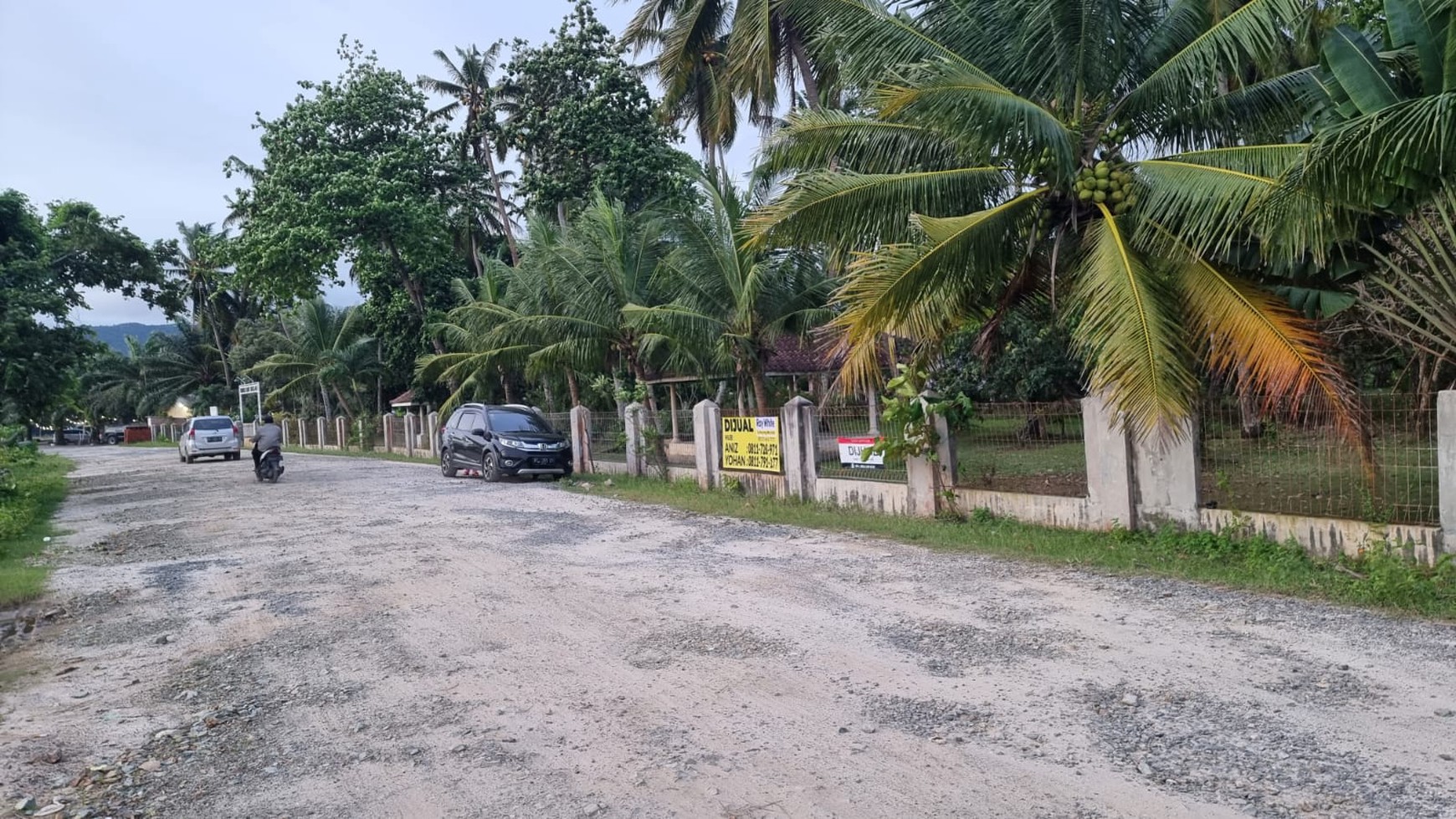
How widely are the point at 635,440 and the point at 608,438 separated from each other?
4.94 feet

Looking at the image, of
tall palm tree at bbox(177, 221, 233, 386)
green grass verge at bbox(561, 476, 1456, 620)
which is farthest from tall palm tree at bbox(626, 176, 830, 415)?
tall palm tree at bbox(177, 221, 233, 386)

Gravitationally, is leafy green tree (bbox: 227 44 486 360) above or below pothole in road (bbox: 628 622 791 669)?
above

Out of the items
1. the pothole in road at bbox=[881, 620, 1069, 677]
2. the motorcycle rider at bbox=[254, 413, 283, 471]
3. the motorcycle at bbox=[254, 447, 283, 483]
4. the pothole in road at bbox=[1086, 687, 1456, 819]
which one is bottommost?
the pothole in road at bbox=[1086, 687, 1456, 819]

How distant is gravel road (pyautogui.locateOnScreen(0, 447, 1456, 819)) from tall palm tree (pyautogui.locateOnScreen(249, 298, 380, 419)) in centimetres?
3076

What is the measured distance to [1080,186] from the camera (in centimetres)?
984

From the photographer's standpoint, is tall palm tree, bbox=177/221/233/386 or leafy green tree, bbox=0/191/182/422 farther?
tall palm tree, bbox=177/221/233/386

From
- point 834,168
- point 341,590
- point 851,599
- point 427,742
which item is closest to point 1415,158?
point 851,599

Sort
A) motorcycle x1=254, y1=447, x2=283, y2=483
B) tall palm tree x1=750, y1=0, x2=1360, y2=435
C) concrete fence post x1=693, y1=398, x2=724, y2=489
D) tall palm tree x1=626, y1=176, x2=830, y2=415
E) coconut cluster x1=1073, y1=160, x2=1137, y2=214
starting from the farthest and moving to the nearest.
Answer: motorcycle x1=254, y1=447, x2=283, y2=483 < concrete fence post x1=693, y1=398, x2=724, y2=489 < tall palm tree x1=626, y1=176, x2=830, y2=415 < coconut cluster x1=1073, y1=160, x2=1137, y2=214 < tall palm tree x1=750, y1=0, x2=1360, y2=435

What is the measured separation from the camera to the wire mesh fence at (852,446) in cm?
1293

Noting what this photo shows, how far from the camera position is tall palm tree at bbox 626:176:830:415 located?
16.4 m

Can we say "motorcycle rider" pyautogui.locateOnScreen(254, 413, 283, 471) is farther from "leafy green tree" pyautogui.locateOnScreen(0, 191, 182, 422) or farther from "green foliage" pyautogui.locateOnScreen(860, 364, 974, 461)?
"green foliage" pyautogui.locateOnScreen(860, 364, 974, 461)

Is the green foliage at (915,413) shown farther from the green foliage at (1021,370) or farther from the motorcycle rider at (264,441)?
the motorcycle rider at (264,441)

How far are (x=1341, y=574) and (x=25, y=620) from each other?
36.1 ft

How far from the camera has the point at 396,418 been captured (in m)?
35.1
